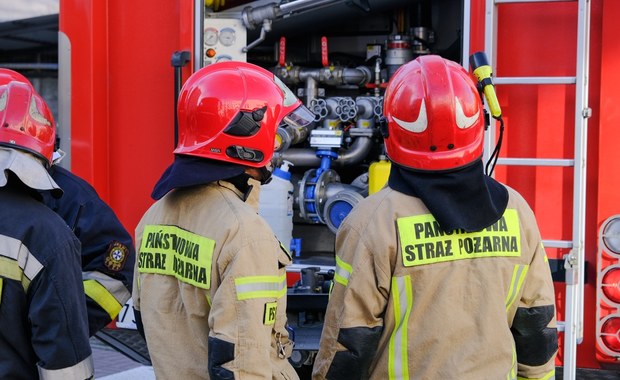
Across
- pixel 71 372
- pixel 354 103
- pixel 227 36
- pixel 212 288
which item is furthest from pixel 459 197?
pixel 354 103

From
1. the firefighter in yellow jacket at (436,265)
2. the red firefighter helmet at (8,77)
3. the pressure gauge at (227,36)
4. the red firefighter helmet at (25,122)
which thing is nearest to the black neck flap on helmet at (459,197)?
the firefighter in yellow jacket at (436,265)

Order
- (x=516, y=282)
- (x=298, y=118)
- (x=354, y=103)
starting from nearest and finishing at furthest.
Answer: (x=516, y=282)
(x=298, y=118)
(x=354, y=103)

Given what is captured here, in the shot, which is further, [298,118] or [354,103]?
[354,103]

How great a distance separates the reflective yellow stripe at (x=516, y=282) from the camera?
2.26m

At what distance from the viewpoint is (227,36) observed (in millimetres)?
4328

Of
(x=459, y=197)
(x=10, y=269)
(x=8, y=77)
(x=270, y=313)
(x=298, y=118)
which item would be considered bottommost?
(x=270, y=313)

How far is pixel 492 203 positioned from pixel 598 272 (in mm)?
1632

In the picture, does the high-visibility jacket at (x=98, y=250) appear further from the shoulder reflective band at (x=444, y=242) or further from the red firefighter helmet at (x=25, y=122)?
the shoulder reflective band at (x=444, y=242)

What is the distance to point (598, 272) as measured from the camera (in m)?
3.64

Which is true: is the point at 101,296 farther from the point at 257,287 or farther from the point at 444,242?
the point at 444,242

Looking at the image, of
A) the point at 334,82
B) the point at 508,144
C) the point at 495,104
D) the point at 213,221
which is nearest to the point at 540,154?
the point at 508,144

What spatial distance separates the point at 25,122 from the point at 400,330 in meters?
1.18

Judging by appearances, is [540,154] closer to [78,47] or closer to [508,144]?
[508,144]

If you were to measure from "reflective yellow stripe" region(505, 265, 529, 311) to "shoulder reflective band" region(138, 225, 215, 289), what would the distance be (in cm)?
77
